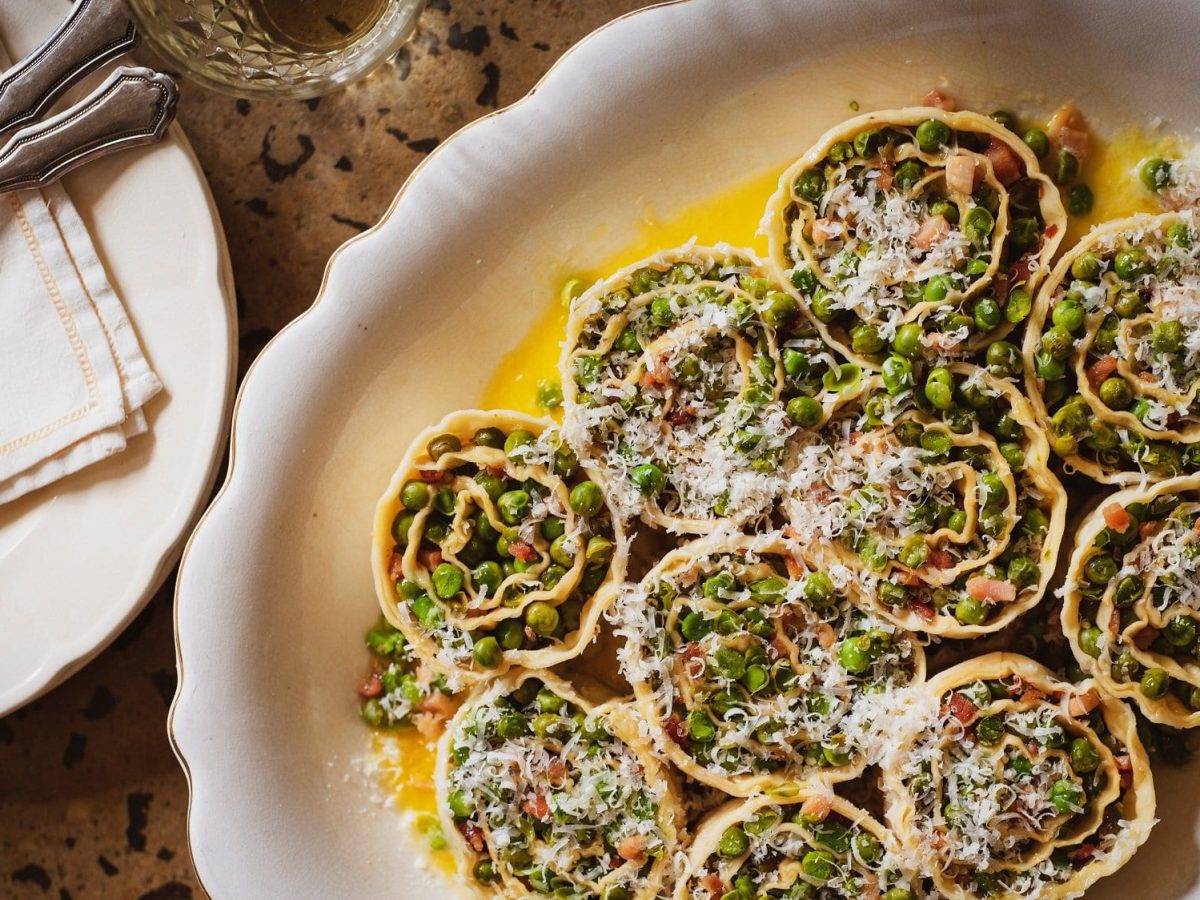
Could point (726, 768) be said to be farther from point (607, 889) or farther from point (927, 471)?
point (927, 471)

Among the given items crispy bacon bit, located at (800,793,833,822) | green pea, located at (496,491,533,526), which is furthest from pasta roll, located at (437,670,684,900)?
green pea, located at (496,491,533,526)

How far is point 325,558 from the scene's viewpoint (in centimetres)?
330

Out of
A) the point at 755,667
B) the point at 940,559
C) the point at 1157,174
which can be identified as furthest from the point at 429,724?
the point at 1157,174

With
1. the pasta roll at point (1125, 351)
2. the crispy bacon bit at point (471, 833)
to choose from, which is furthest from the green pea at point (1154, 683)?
the crispy bacon bit at point (471, 833)

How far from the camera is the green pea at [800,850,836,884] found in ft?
9.46

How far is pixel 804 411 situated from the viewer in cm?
296

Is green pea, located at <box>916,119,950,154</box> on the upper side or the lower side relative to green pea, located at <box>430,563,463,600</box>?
upper

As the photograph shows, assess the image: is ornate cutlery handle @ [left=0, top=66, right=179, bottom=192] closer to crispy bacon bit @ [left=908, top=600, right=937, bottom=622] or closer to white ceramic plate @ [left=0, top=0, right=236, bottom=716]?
white ceramic plate @ [left=0, top=0, right=236, bottom=716]

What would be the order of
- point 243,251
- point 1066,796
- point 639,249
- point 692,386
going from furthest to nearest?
point 243,251
point 639,249
point 692,386
point 1066,796

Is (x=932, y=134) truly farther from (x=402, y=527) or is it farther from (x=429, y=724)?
(x=429, y=724)

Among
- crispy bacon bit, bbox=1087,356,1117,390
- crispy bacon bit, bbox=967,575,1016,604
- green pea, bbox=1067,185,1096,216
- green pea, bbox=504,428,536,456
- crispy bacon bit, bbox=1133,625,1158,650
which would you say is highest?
green pea, bbox=504,428,536,456

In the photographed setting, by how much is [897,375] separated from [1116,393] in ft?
1.96

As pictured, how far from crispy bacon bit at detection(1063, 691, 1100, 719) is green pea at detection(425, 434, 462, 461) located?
1.84m

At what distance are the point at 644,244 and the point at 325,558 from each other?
55.0 inches
